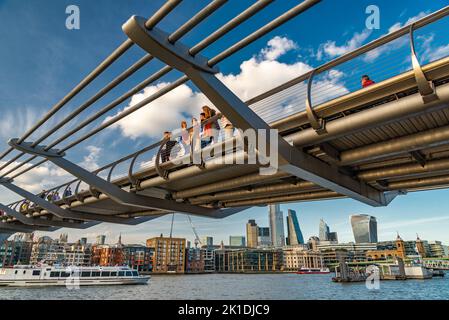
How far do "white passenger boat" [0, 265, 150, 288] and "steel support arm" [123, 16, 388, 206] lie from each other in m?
43.1

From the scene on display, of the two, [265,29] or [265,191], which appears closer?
[265,29]

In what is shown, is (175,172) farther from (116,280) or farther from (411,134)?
(116,280)

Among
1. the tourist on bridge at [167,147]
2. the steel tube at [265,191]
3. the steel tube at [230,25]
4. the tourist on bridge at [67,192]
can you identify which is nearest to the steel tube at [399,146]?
the steel tube at [265,191]

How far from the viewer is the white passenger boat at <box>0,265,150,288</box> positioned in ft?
138

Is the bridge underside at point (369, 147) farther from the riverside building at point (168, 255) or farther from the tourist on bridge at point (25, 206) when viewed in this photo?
the riverside building at point (168, 255)

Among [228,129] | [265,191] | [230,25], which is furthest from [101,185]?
[230,25]

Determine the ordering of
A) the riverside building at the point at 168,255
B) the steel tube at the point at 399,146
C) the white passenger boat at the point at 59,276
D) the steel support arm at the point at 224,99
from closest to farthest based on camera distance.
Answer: the steel support arm at the point at 224,99, the steel tube at the point at 399,146, the white passenger boat at the point at 59,276, the riverside building at the point at 168,255

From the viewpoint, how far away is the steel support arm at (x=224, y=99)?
6861 mm

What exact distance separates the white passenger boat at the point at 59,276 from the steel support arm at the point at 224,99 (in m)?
43.1

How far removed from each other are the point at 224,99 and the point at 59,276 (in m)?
46.2

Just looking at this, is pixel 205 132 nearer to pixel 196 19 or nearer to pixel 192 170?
pixel 192 170

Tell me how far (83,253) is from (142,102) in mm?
145606

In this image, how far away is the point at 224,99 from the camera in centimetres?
802
